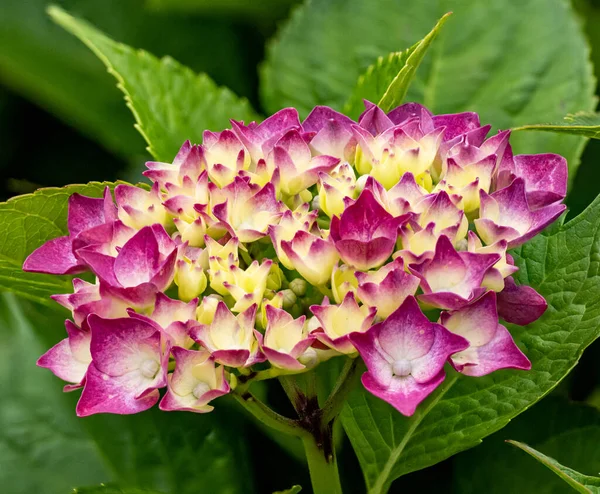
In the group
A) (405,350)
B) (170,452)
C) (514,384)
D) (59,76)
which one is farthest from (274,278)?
(59,76)

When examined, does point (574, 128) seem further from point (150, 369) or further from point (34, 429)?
point (34, 429)

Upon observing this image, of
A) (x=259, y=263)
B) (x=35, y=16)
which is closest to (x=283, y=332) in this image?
(x=259, y=263)

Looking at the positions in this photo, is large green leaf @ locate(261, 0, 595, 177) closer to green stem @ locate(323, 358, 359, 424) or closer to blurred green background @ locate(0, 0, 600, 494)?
blurred green background @ locate(0, 0, 600, 494)

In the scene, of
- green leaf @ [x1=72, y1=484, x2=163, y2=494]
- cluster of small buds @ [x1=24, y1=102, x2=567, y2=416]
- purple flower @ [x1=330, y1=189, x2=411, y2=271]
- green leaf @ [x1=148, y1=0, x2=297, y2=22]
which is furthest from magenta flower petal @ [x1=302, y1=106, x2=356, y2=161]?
green leaf @ [x1=148, y1=0, x2=297, y2=22]

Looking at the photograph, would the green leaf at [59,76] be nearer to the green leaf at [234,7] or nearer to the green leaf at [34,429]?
the green leaf at [234,7]

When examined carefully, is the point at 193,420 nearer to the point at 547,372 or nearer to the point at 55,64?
the point at 547,372

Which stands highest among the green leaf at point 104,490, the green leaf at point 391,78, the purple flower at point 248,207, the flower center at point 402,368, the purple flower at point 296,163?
the green leaf at point 391,78

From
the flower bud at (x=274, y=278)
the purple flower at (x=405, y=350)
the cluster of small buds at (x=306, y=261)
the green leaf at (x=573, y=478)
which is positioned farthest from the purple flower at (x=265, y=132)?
the green leaf at (x=573, y=478)
